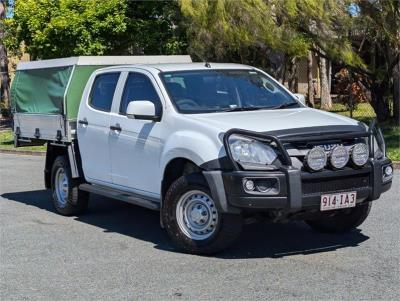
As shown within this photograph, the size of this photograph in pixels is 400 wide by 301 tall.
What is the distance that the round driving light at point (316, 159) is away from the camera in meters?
6.07

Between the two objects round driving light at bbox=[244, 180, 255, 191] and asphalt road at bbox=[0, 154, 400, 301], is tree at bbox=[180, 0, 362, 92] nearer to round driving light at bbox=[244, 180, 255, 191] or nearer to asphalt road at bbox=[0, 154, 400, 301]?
asphalt road at bbox=[0, 154, 400, 301]

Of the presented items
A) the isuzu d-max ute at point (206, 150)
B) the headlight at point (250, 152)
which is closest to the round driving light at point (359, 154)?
the isuzu d-max ute at point (206, 150)

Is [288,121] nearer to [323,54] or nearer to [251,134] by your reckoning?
[251,134]

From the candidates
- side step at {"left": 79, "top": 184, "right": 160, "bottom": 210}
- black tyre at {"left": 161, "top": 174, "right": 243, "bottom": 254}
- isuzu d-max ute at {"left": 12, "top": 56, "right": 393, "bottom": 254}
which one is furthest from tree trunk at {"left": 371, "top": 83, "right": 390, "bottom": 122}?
black tyre at {"left": 161, "top": 174, "right": 243, "bottom": 254}

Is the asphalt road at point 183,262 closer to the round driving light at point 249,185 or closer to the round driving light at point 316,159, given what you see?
the round driving light at point 249,185

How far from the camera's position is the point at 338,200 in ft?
20.6

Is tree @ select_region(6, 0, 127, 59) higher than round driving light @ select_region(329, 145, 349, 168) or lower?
higher

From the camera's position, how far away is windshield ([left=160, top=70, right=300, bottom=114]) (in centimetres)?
722

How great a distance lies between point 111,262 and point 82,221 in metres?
2.31

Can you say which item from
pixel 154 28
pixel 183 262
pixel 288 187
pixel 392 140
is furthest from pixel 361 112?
pixel 288 187

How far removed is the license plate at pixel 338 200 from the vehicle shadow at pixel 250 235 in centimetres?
68

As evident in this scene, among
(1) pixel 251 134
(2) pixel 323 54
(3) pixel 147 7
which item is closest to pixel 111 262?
(1) pixel 251 134

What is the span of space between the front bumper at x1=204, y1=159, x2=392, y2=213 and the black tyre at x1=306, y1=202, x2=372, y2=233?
80 centimetres

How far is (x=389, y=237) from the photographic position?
725 centimetres
